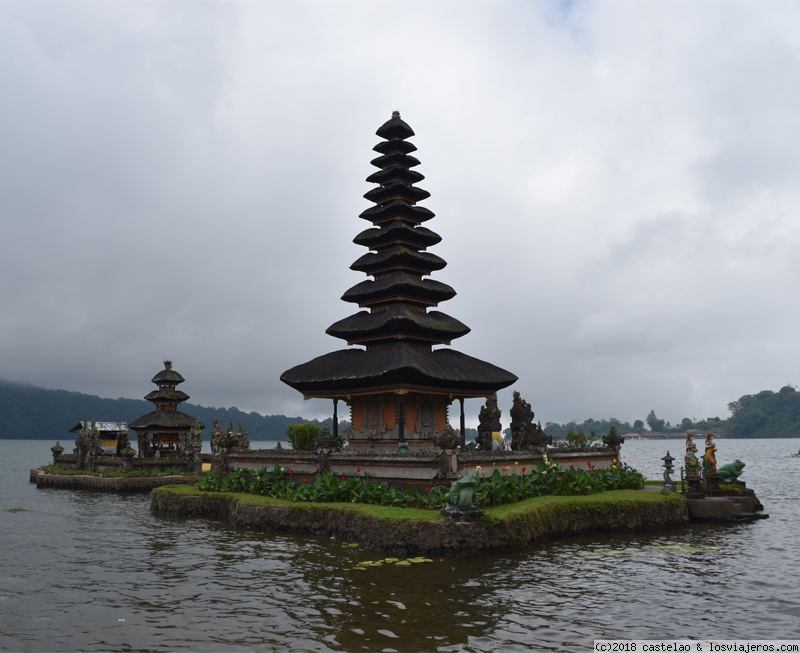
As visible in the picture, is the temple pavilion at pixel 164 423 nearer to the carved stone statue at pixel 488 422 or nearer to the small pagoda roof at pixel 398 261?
the small pagoda roof at pixel 398 261

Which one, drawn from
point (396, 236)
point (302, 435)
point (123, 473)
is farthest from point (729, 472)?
point (123, 473)

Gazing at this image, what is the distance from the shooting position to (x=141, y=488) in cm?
4384

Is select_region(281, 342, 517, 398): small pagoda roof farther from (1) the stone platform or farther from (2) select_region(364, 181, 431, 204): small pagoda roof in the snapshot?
(2) select_region(364, 181, 431, 204): small pagoda roof

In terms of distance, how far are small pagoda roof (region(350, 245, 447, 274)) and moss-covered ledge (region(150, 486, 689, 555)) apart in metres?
14.9

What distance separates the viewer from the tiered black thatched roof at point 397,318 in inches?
1136

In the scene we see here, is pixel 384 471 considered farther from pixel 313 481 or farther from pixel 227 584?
pixel 227 584

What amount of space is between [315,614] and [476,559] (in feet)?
20.2

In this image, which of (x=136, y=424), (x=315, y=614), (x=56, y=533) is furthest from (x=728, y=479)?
(x=136, y=424)

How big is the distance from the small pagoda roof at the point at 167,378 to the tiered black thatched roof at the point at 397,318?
98.6 feet

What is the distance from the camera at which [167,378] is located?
2267 inches

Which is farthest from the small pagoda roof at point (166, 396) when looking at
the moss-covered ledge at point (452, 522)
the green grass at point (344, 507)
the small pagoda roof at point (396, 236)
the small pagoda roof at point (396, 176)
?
the small pagoda roof at point (396, 176)

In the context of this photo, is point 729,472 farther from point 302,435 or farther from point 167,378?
point 167,378

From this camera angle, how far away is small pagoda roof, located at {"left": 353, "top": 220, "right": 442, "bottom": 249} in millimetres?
34000

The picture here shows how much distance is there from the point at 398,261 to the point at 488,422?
34.0 ft
